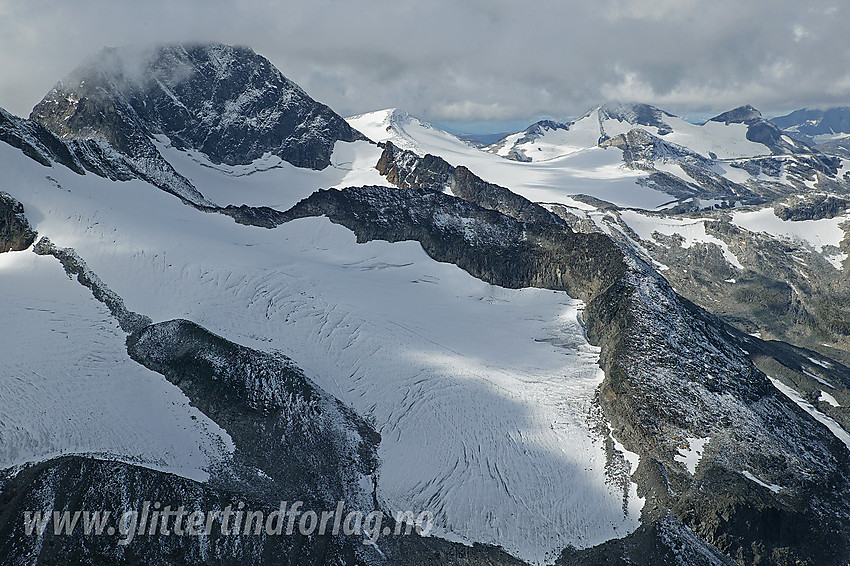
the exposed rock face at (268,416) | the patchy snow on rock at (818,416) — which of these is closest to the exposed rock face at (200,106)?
the exposed rock face at (268,416)

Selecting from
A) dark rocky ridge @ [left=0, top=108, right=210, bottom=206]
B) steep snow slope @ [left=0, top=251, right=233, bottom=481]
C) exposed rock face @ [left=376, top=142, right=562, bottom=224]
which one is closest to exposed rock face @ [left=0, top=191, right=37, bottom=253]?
dark rocky ridge @ [left=0, top=108, right=210, bottom=206]

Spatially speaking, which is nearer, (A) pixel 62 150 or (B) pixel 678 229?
(A) pixel 62 150

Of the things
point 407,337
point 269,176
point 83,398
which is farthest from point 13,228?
point 269,176

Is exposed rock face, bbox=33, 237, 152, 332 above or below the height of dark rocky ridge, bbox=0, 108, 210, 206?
below

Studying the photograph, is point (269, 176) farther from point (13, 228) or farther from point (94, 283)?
point (94, 283)

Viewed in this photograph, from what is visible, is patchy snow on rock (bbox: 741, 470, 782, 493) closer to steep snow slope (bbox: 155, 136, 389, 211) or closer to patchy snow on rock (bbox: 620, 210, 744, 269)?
steep snow slope (bbox: 155, 136, 389, 211)

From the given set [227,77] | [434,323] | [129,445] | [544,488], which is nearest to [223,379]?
[129,445]

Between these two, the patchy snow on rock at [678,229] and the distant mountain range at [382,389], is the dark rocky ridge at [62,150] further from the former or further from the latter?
the patchy snow on rock at [678,229]
